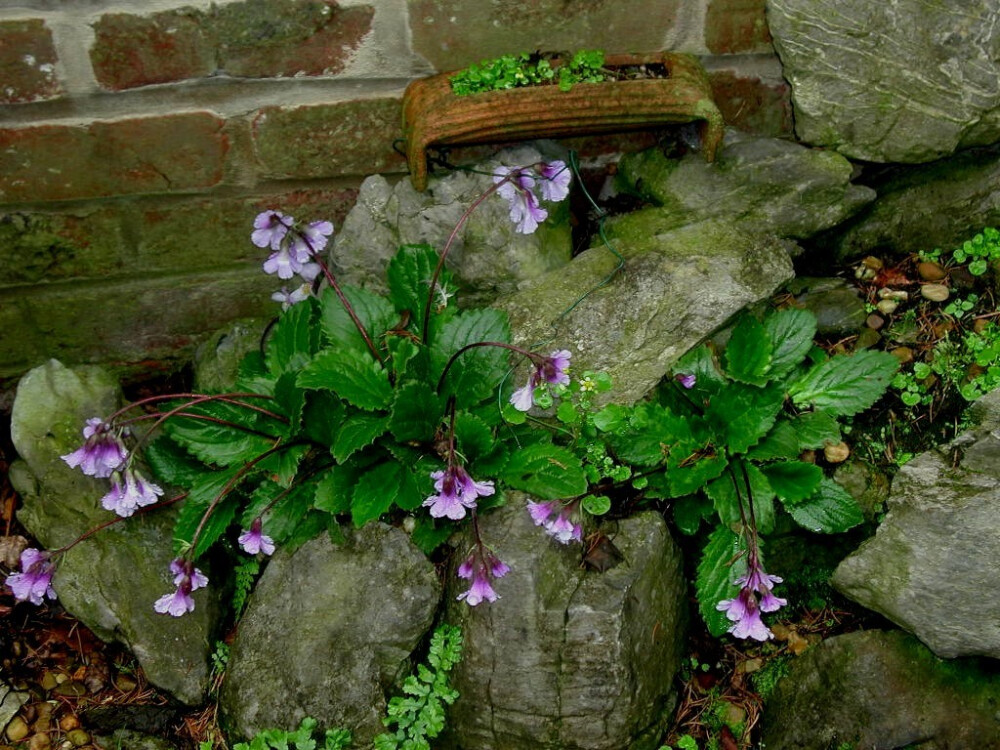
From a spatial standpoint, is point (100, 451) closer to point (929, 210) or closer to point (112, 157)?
point (112, 157)

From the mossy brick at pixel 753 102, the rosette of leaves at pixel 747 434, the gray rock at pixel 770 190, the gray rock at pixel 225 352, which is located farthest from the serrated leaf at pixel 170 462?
the mossy brick at pixel 753 102

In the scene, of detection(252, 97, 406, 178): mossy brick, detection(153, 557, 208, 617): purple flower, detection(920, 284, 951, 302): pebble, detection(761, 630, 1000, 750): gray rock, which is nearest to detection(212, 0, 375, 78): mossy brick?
detection(252, 97, 406, 178): mossy brick

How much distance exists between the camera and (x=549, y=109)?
3.01 metres

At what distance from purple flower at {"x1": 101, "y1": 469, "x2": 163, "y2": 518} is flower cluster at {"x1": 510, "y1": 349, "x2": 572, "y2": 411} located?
39.9 inches

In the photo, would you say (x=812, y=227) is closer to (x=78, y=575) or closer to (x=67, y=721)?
(x=78, y=575)

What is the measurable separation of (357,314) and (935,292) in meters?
1.92

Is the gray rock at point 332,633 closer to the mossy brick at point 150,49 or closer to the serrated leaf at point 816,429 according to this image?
the serrated leaf at point 816,429

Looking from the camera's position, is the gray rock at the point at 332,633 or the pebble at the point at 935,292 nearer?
the gray rock at the point at 332,633

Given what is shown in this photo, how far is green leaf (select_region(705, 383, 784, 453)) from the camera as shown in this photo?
2865 millimetres

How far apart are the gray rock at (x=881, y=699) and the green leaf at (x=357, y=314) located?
63.6 inches

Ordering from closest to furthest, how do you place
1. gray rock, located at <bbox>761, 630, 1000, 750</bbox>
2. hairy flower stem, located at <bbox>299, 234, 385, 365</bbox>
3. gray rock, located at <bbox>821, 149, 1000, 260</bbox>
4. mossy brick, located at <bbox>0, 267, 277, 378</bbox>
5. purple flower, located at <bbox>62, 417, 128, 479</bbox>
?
purple flower, located at <bbox>62, 417, 128, 479</bbox> → gray rock, located at <bbox>761, 630, 1000, 750</bbox> → hairy flower stem, located at <bbox>299, 234, 385, 365</bbox> → gray rock, located at <bbox>821, 149, 1000, 260</bbox> → mossy brick, located at <bbox>0, 267, 277, 378</bbox>

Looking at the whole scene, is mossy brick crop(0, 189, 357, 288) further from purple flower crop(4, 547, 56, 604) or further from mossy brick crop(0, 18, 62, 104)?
purple flower crop(4, 547, 56, 604)

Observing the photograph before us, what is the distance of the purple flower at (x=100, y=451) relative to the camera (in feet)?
8.22

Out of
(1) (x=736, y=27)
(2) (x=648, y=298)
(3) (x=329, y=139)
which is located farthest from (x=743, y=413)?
(3) (x=329, y=139)
